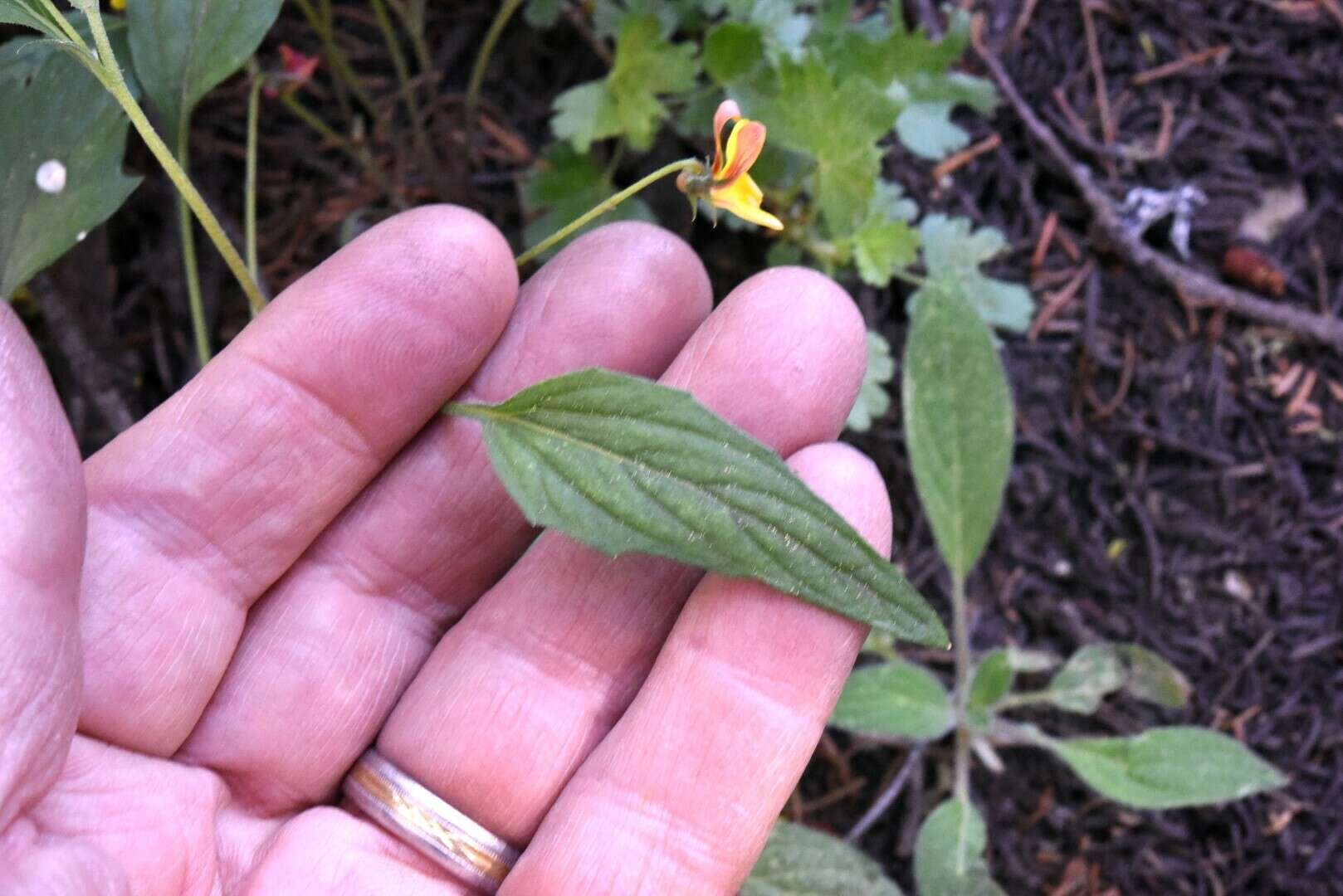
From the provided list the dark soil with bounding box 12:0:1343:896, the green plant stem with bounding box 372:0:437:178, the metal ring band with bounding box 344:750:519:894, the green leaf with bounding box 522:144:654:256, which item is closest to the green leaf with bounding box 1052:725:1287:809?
the dark soil with bounding box 12:0:1343:896

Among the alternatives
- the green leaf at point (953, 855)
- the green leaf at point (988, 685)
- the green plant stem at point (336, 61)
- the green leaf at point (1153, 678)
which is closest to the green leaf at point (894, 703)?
the green leaf at point (988, 685)

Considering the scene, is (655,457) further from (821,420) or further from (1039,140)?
(1039,140)

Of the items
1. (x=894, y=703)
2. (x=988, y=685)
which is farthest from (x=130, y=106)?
(x=988, y=685)

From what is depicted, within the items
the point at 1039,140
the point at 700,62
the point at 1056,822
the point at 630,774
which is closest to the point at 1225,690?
the point at 1056,822

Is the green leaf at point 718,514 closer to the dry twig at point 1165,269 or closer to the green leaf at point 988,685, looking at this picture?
the green leaf at point 988,685

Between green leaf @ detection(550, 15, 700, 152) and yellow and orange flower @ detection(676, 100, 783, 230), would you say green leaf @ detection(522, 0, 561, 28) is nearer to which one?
green leaf @ detection(550, 15, 700, 152)

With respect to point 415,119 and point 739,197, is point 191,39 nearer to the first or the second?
point 415,119
